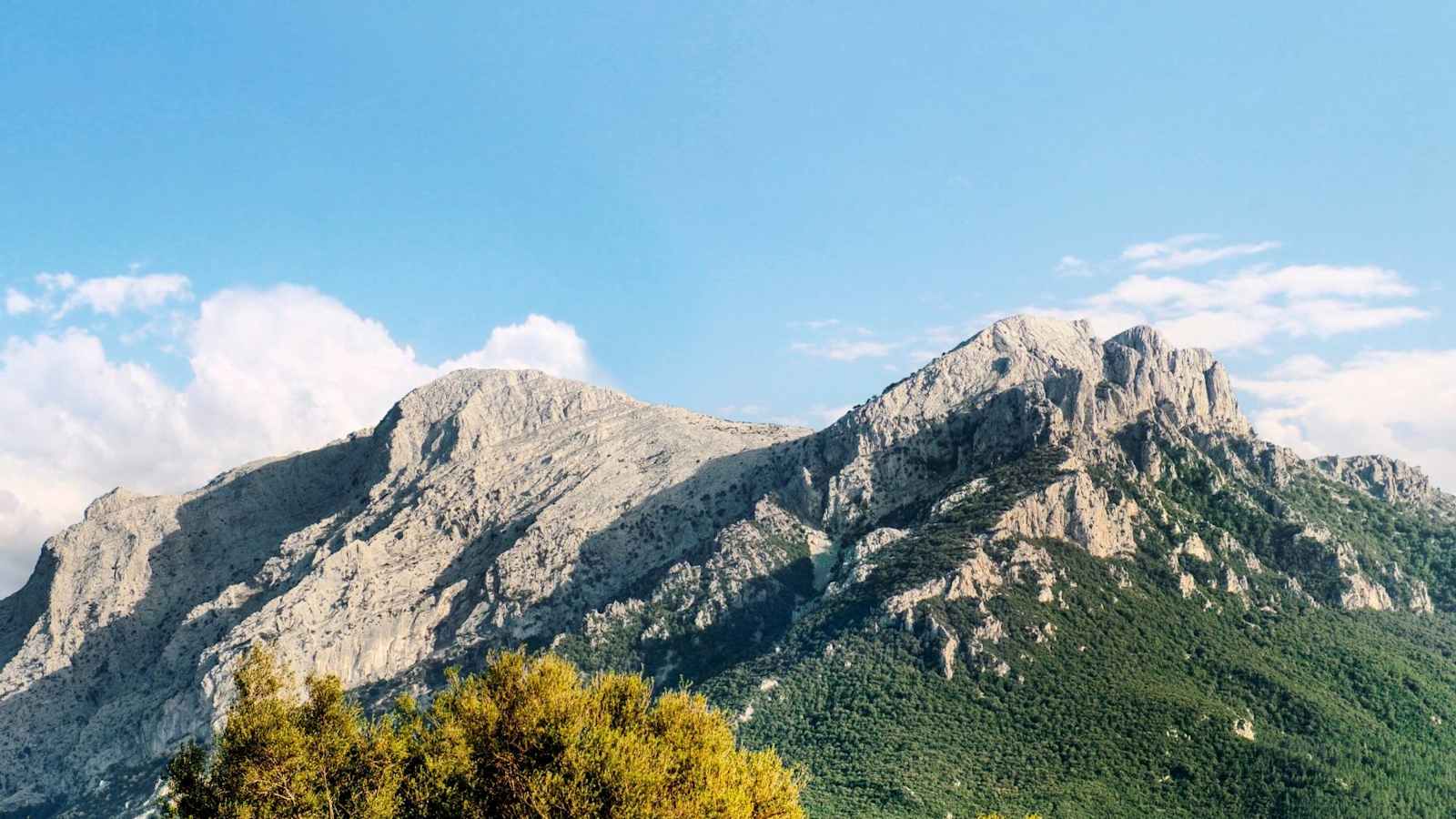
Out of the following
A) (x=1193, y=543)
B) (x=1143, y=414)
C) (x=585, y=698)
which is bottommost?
(x=585, y=698)

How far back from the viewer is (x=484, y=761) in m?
39.6

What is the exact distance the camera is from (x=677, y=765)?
4003 centimetres

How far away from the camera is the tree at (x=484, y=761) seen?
1464 inches

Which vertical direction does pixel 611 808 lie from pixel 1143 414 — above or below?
below

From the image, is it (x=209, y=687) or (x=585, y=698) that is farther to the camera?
(x=209, y=687)

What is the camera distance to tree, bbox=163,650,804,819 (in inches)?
1464

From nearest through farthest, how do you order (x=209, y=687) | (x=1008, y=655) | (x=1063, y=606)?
1. (x=1008, y=655)
2. (x=1063, y=606)
3. (x=209, y=687)

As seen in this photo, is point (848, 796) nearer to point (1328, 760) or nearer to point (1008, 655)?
point (1008, 655)

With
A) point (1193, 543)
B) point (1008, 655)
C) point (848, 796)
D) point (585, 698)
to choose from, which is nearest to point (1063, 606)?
point (1008, 655)

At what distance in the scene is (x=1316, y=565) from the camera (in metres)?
174

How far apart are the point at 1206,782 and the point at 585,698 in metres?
101

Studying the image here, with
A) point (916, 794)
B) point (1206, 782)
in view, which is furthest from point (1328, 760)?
point (916, 794)

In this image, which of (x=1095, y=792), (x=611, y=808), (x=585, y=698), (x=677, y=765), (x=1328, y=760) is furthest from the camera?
(x=1328, y=760)

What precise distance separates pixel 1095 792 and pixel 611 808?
94.4 meters
